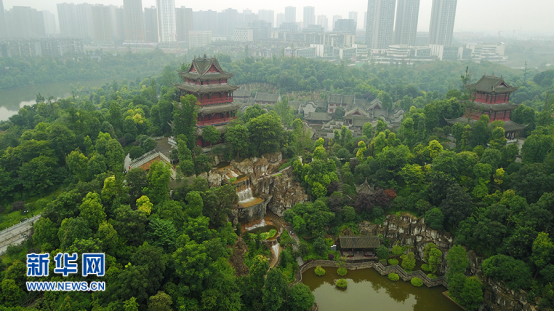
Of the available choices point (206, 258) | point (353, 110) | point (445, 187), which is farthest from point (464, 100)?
point (206, 258)

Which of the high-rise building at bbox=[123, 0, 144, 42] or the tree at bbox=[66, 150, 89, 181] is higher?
the high-rise building at bbox=[123, 0, 144, 42]

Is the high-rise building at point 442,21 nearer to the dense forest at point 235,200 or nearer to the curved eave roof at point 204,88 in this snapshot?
the dense forest at point 235,200

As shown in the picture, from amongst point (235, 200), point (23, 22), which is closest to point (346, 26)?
point (23, 22)

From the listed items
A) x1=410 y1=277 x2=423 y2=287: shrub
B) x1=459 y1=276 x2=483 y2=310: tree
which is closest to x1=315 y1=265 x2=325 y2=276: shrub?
x1=410 y1=277 x2=423 y2=287: shrub

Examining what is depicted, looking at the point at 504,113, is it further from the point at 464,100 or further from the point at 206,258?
the point at 206,258

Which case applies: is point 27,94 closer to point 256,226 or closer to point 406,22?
point 256,226

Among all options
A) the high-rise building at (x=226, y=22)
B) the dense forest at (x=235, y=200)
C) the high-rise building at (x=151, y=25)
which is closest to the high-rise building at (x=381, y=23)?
the high-rise building at (x=226, y=22)

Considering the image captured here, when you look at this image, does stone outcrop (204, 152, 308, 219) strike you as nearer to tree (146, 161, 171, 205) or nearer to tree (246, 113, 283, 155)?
tree (246, 113, 283, 155)
